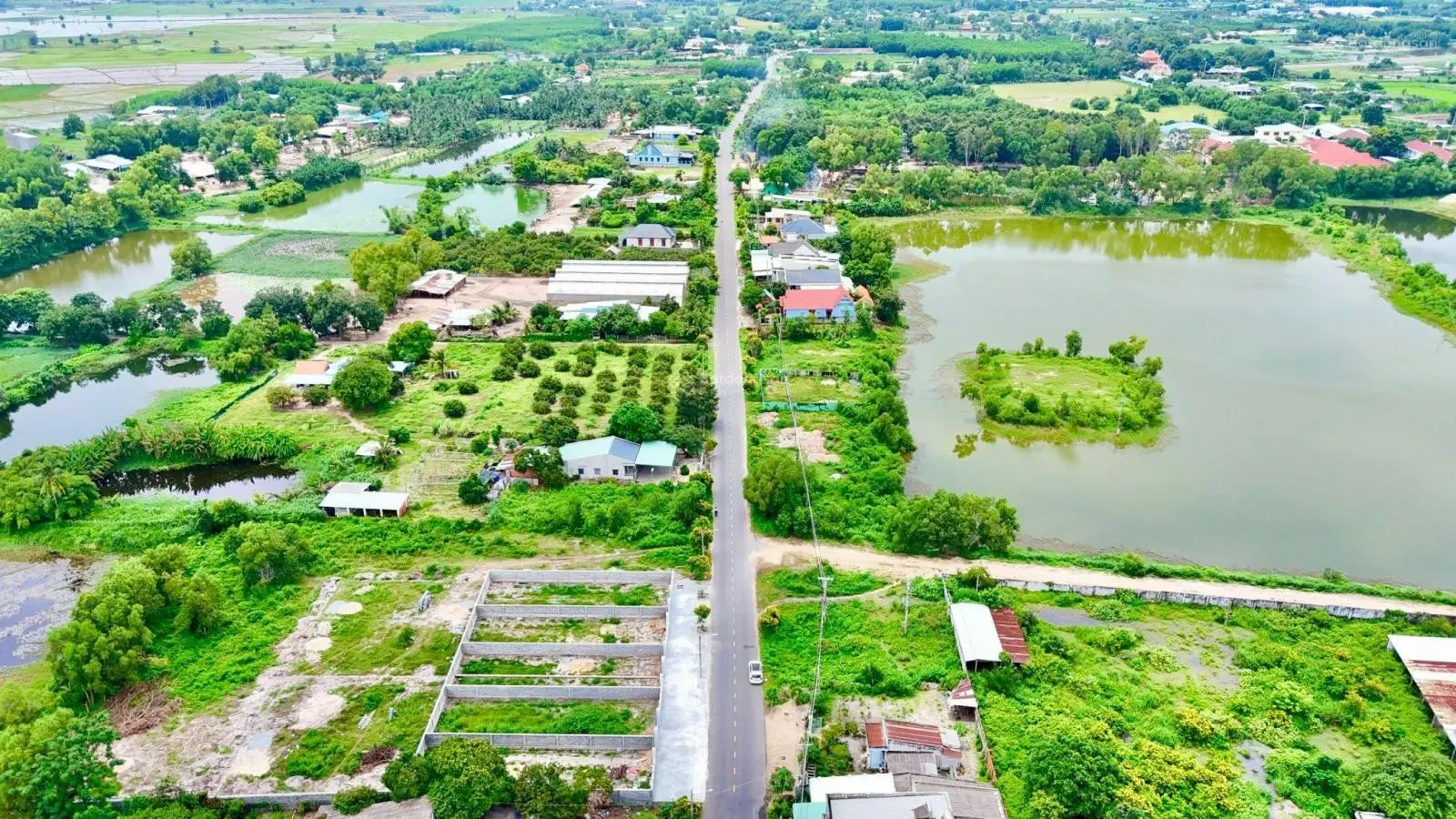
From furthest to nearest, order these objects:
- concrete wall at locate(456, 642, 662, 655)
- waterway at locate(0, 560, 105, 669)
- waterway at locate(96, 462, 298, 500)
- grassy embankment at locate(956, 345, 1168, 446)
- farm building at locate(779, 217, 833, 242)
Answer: farm building at locate(779, 217, 833, 242) → grassy embankment at locate(956, 345, 1168, 446) → waterway at locate(96, 462, 298, 500) → waterway at locate(0, 560, 105, 669) → concrete wall at locate(456, 642, 662, 655)

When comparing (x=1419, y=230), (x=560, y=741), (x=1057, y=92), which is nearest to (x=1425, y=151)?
(x=1419, y=230)

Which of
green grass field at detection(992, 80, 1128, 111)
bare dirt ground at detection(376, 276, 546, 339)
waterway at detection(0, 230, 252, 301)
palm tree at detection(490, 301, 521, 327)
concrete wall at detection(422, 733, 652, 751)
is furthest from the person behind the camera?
green grass field at detection(992, 80, 1128, 111)

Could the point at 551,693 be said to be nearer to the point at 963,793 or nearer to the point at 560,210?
the point at 963,793

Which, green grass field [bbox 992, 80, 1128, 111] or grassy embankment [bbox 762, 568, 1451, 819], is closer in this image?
grassy embankment [bbox 762, 568, 1451, 819]

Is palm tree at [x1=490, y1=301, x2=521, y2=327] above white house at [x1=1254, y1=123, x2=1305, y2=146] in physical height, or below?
below

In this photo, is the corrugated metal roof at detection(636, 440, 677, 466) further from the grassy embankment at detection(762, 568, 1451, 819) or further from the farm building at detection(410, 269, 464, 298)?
the farm building at detection(410, 269, 464, 298)

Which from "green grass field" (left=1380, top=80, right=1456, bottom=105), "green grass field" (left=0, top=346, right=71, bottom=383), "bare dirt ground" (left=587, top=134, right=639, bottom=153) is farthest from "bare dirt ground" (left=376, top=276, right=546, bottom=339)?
"green grass field" (left=1380, top=80, right=1456, bottom=105)

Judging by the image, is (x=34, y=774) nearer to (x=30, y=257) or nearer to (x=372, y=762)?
(x=372, y=762)

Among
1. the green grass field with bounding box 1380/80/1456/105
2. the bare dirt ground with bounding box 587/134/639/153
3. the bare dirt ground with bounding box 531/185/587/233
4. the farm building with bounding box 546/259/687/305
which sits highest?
the green grass field with bounding box 1380/80/1456/105
